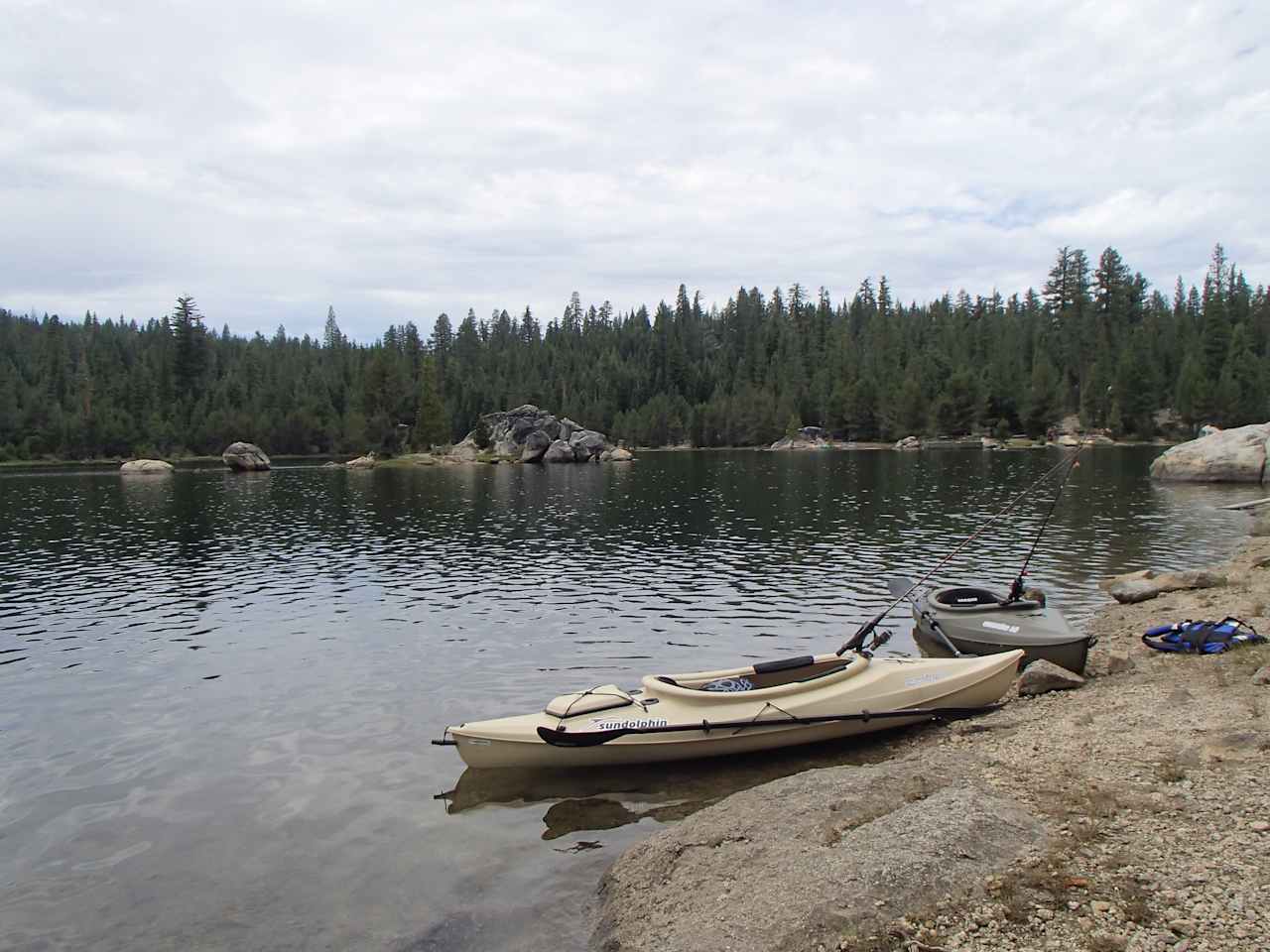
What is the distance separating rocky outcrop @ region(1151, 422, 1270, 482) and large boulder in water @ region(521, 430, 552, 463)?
92083 mm

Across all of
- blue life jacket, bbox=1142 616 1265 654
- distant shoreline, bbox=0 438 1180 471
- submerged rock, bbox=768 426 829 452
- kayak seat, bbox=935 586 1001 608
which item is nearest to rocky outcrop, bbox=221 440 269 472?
distant shoreline, bbox=0 438 1180 471

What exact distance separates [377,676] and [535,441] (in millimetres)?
116808

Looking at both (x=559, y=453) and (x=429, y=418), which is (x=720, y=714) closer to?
(x=559, y=453)

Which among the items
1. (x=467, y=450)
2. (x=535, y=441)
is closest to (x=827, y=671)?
(x=535, y=441)

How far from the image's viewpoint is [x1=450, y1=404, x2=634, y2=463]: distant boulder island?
436 feet

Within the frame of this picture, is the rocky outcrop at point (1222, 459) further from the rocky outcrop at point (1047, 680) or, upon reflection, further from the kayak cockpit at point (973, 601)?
the rocky outcrop at point (1047, 680)

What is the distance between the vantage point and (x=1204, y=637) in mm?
15641

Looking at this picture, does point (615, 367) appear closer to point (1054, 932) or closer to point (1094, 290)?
point (1094, 290)

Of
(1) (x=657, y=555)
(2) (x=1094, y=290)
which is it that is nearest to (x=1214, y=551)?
(1) (x=657, y=555)

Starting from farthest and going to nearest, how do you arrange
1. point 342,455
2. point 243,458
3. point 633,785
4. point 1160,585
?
point 342,455, point 243,458, point 1160,585, point 633,785

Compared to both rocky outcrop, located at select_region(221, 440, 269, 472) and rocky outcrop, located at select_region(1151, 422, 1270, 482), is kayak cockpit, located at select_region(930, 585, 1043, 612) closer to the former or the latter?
rocky outcrop, located at select_region(1151, 422, 1270, 482)

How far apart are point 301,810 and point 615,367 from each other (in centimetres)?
18706

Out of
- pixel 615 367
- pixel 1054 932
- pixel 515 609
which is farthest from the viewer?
pixel 615 367

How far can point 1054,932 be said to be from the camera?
21.4 feet
